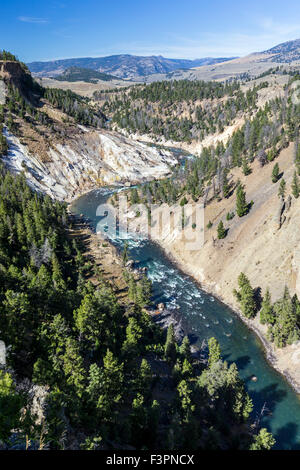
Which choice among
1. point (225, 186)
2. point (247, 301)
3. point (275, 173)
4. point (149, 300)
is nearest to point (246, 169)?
point (225, 186)

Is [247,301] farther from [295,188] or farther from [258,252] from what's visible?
[295,188]

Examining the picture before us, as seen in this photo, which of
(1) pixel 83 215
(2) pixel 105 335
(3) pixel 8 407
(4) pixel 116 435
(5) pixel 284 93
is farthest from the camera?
(5) pixel 284 93

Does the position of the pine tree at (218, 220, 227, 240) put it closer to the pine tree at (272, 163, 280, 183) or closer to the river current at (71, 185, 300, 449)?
the river current at (71, 185, 300, 449)

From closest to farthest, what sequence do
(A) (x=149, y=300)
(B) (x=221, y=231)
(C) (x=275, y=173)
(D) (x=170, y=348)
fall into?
(D) (x=170, y=348) → (A) (x=149, y=300) → (B) (x=221, y=231) → (C) (x=275, y=173)

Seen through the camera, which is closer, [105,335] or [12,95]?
[105,335]

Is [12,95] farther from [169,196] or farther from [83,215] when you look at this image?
[169,196]

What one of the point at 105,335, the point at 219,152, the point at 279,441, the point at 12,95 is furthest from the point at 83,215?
the point at 279,441

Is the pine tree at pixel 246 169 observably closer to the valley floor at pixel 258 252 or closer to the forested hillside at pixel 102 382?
the valley floor at pixel 258 252
